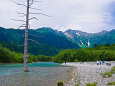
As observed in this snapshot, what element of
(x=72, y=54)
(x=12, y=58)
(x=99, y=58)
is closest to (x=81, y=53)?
(x=72, y=54)

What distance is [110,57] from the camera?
150 meters

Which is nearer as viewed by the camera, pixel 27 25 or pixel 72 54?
pixel 27 25

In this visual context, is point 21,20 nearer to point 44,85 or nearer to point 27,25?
point 27,25

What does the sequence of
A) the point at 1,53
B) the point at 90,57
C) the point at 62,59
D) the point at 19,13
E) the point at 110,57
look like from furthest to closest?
1. the point at 62,59
2. the point at 90,57
3. the point at 110,57
4. the point at 1,53
5. the point at 19,13

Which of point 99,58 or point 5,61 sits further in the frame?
point 99,58

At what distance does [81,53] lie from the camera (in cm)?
16988

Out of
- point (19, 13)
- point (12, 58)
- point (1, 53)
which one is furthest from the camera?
point (12, 58)

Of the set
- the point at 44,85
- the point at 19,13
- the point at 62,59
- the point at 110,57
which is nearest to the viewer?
the point at 44,85

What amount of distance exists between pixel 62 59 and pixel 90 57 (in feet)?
116

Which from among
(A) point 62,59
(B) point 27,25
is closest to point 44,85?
(B) point 27,25

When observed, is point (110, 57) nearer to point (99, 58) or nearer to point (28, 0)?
point (99, 58)

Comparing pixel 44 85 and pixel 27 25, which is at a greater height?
pixel 27 25

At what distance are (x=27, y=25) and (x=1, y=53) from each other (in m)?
103

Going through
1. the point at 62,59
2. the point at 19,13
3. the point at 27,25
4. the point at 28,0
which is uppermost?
the point at 28,0
